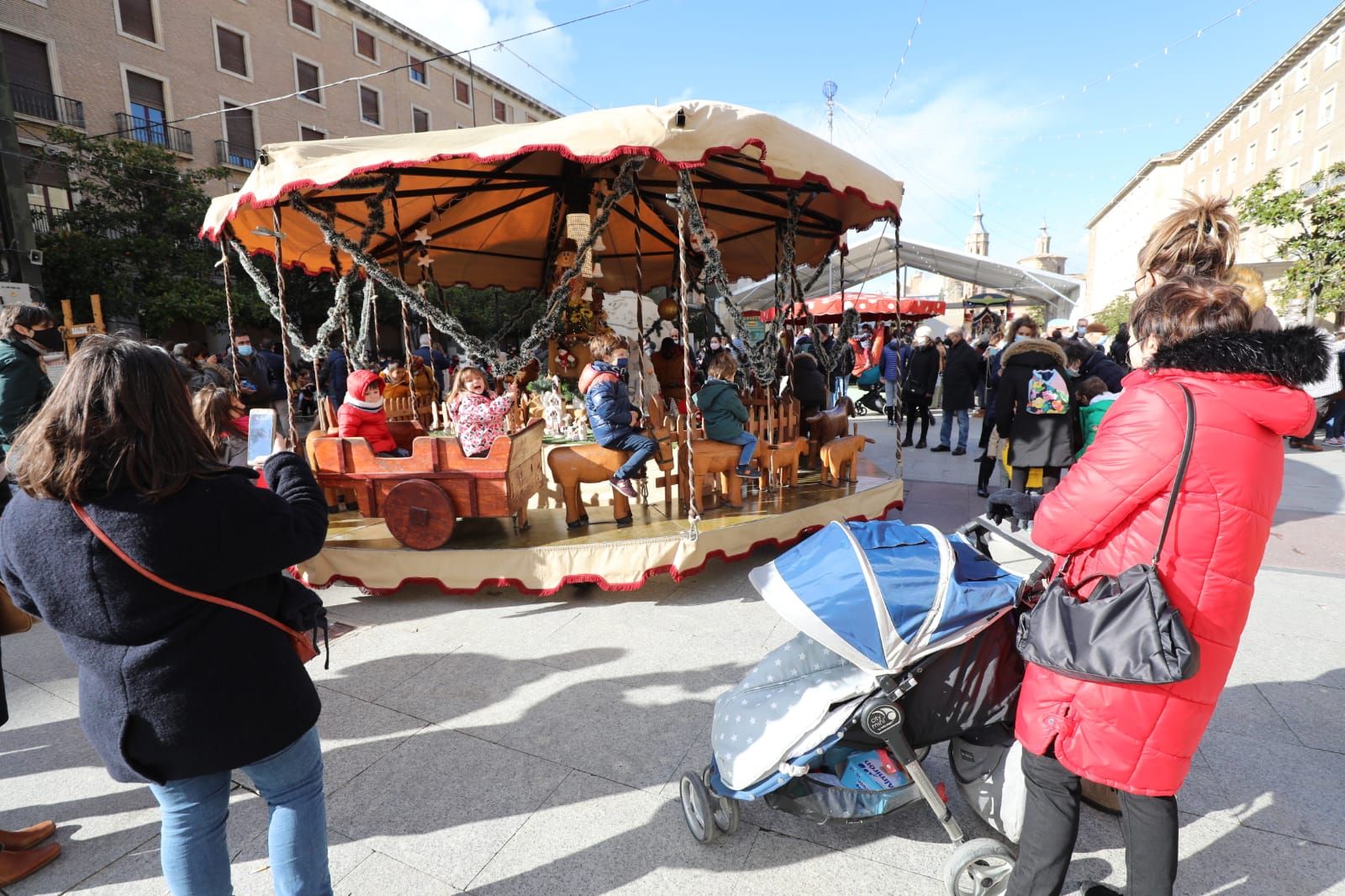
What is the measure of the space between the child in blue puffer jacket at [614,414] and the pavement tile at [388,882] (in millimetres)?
2895

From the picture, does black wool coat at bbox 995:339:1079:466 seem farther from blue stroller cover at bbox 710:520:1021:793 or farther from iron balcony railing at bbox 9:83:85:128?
iron balcony railing at bbox 9:83:85:128

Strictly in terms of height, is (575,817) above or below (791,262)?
below

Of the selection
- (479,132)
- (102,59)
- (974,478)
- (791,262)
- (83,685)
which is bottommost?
(974,478)

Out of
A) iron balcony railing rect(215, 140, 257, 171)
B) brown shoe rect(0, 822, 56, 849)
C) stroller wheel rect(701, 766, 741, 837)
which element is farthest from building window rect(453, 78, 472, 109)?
stroller wheel rect(701, 766, 741, 837)

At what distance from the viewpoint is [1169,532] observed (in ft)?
5.13

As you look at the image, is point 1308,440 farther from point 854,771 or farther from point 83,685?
point 83,685

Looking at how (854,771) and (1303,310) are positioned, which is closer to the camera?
(854,771)

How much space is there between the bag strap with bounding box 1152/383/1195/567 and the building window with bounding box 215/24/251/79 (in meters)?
32.8

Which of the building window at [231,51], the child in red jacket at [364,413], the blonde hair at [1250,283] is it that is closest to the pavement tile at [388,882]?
the child in red jacket at [364,413]

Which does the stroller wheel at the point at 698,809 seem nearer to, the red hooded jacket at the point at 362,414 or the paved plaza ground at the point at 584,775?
the paved plaza ground at the point at 584,775

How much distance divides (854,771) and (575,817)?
1.07m

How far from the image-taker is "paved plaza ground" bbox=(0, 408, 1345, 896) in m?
2.22

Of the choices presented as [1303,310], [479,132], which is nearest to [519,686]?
[479,132]

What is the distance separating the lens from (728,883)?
217cm
